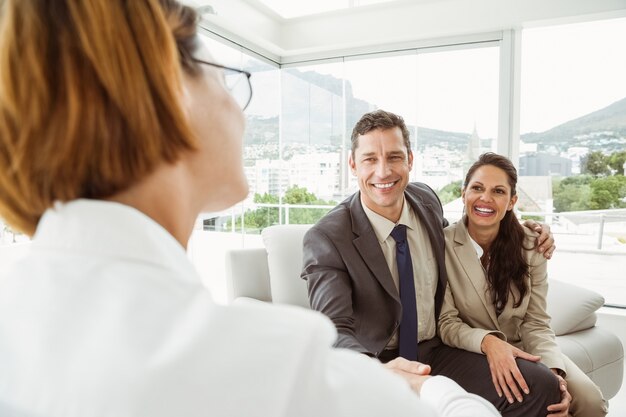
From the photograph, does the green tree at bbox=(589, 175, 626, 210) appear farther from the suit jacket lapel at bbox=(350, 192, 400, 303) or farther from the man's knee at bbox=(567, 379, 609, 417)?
the suit jacket lapel at bbox=(350, 192, 400, 303)

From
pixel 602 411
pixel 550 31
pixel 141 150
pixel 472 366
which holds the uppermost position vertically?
pixel 550 31

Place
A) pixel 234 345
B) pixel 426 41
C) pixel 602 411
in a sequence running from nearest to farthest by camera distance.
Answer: pixel 234 345 → pixel 602 411 → pixel 426 41

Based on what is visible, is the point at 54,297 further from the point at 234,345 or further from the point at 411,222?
the point at 411,222

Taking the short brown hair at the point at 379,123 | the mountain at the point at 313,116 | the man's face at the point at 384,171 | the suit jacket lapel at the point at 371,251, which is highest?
the mountain at the point at 313,116

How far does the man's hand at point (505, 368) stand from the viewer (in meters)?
1.49

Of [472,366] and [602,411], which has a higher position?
[472,366]

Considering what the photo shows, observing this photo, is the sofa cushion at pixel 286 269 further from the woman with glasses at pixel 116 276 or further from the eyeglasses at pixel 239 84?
the woman with glasses at pixel 116 276

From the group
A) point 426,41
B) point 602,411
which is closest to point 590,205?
point 426,41

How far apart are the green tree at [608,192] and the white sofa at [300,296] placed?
1.89 metres

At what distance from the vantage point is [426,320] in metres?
1.82

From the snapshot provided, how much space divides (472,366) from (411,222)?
2.10ft

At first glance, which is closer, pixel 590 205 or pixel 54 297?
pixel 54 297

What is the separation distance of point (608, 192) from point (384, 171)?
10.2ft

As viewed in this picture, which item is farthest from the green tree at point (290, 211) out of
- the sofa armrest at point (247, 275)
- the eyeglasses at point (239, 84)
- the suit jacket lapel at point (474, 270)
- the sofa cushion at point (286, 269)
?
the eyeglasses at point (239, 84)
